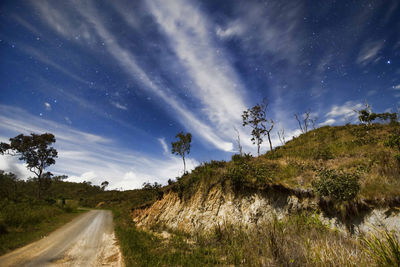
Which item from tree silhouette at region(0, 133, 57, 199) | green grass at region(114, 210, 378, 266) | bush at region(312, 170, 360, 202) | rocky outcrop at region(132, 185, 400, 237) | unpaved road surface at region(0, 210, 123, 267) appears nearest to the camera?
green grass at region(114, 210, 378, 266)

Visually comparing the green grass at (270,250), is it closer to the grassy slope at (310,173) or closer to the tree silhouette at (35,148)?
the grassy slope at (310,173)

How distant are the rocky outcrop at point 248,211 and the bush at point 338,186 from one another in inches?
29.4

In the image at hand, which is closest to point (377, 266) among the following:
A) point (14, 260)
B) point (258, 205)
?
point (258, 205)

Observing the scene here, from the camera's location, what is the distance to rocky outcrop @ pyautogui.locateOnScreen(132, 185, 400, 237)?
6.90m

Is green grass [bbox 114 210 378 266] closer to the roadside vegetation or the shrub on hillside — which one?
the roadside vegetation

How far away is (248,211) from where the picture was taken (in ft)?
33.1

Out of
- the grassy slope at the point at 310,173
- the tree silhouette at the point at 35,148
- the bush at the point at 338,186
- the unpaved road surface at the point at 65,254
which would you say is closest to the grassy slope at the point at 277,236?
the grassy slope at the point at 310,173

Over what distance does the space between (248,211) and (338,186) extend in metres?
4.95

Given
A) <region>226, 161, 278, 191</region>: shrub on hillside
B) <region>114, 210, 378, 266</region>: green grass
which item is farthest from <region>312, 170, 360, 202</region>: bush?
<region>226, 161, 278, 191</region>: shrub on hillside

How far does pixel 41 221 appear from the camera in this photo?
1505 centimetres

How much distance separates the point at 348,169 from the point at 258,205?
18.2 ft

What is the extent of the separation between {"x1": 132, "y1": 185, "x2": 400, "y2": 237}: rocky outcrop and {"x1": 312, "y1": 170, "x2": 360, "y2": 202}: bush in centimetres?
75

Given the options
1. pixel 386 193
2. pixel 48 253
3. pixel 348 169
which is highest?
pixel 348 169

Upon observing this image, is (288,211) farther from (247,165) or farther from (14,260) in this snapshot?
(14,260)
